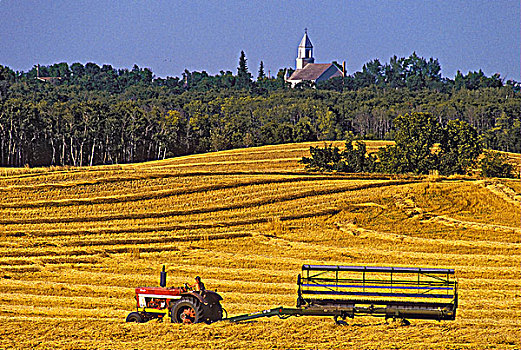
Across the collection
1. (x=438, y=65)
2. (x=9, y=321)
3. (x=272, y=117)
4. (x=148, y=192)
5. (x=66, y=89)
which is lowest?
(x=9, y=321)

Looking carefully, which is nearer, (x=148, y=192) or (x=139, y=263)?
(x=139, y=263)

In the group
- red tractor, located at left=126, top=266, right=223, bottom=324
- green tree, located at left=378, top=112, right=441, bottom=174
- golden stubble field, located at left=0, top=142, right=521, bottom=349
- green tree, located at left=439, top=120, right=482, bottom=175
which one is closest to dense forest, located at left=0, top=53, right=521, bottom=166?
green tree, located at left=439, top=120, right=482, bottom=175

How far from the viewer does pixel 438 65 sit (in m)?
197

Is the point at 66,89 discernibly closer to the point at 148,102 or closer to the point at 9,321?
the point at 148,102

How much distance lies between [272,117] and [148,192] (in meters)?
71.6

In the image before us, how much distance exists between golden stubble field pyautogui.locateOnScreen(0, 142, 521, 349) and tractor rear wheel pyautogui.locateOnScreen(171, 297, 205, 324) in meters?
0.43

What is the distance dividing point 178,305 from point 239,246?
1167 cm

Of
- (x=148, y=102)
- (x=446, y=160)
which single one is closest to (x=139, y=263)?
(x=446, y=160)

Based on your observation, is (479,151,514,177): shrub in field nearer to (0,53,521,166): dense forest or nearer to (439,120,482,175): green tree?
(439,120,482,175): green tree

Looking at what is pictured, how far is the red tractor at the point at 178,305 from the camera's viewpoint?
1433 centimetres

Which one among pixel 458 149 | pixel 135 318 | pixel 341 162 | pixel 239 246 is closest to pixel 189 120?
pixel 341 162

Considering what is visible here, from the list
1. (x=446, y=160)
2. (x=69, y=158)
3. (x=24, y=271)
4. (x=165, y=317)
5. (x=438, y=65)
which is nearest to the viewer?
(x=165, y=317)

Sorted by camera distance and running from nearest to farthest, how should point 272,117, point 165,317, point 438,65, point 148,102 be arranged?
point 165,317, point 272,117, point 148,102, point 438,65

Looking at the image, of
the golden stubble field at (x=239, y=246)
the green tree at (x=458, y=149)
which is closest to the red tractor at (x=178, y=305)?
the golden stubble field at (x=239, y=246)
